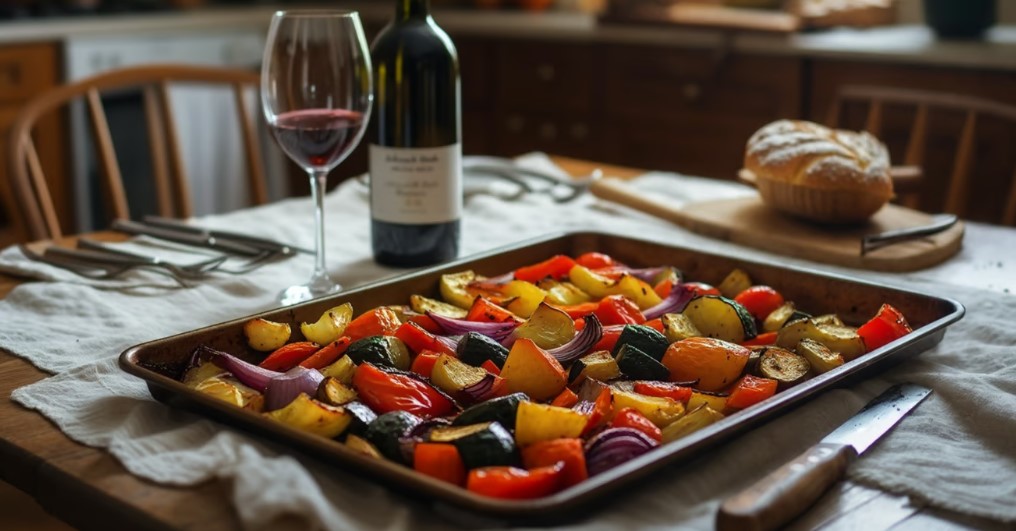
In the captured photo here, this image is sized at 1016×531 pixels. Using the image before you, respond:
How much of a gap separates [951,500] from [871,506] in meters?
0.06

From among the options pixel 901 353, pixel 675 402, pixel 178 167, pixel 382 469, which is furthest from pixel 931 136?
pixel 382 469

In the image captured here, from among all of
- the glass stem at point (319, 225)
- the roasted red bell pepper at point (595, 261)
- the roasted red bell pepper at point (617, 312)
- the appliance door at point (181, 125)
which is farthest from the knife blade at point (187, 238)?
the appliance door at point (181, 125)

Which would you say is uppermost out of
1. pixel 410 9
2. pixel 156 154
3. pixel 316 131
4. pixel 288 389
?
pixel 410 9

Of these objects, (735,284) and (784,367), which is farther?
(735,284)

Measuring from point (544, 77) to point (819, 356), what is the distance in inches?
107

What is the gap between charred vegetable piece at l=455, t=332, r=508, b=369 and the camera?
0.93 meters

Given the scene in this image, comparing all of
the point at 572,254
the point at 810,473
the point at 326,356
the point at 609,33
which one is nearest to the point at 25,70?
the point at 609,33

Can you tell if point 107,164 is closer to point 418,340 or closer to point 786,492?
point 418,340

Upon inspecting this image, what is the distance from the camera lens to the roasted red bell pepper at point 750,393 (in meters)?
0.85

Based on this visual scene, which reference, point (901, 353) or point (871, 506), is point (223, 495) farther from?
point (901, 353)

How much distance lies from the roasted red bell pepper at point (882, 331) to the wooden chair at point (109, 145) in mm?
1201

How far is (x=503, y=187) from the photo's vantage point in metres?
1.81

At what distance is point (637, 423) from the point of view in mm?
783

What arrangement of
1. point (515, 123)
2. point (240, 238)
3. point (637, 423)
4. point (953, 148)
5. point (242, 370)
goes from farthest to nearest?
point (515, 123) → point (953, 148) → point (240, 238) → point (242, 370) → point (637, 423)
